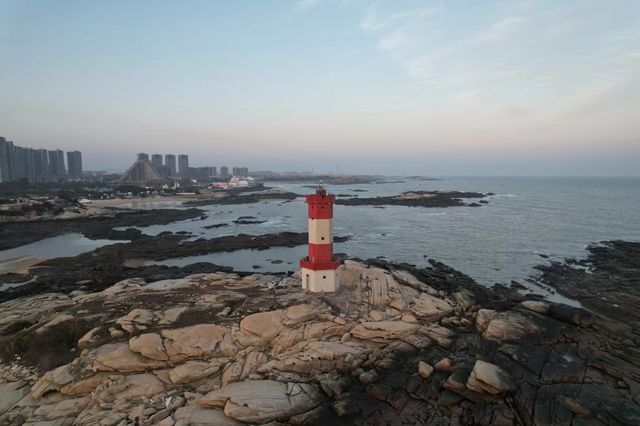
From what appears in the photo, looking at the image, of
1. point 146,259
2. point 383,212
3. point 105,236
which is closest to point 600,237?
point 383,212

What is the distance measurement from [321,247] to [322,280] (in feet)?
4.32

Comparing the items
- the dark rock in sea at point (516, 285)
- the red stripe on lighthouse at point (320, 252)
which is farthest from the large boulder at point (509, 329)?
the dark rock in sea at point (516, 285)

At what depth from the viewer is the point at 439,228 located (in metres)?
41.9

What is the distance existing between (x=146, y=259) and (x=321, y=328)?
22135 mm

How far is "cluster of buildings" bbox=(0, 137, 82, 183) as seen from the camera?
113m

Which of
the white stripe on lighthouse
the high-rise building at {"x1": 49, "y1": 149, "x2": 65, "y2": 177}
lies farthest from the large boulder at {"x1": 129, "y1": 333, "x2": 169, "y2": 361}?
the high-rise building at {"x1": 49, "y1": 149, "x2": 65, "y2": 177}

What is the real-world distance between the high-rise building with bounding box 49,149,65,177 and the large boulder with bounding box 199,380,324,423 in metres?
179

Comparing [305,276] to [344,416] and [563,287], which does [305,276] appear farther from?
[563,287]

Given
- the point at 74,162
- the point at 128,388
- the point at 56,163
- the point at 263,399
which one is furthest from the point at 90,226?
the point at 74,162

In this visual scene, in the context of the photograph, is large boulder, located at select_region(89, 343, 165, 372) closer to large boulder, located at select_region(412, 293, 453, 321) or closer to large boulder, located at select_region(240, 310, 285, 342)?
large boulder, located at select_region(240, 310, 285, 342)

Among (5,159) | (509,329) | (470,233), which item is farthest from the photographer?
(5,159)

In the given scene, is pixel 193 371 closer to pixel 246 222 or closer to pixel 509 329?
pixel 509 329

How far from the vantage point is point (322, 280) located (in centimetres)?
1425

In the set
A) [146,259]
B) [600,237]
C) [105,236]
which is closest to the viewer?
[146,259]
